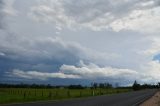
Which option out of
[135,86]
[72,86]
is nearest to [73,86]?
[72,86]

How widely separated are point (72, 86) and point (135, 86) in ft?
126

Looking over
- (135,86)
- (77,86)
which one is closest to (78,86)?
(77,86)

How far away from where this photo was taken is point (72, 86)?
18962 cm

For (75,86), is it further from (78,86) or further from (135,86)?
(135,86)

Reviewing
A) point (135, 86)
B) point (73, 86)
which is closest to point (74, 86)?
point (73, 86)

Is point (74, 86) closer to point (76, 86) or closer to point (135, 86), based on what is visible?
point (76, 86)

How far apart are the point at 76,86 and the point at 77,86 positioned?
3.09ft

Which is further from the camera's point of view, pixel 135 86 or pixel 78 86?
pixel 135 86

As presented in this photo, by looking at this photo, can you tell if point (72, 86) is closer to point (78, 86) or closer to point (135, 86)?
point (78, 86)

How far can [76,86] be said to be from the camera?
611 feet

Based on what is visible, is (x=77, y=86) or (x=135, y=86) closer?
(x=77, y=86)

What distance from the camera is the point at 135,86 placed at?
199 metres

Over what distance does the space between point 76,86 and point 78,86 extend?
135cm

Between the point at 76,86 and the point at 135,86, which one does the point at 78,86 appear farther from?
the point at 135,86
